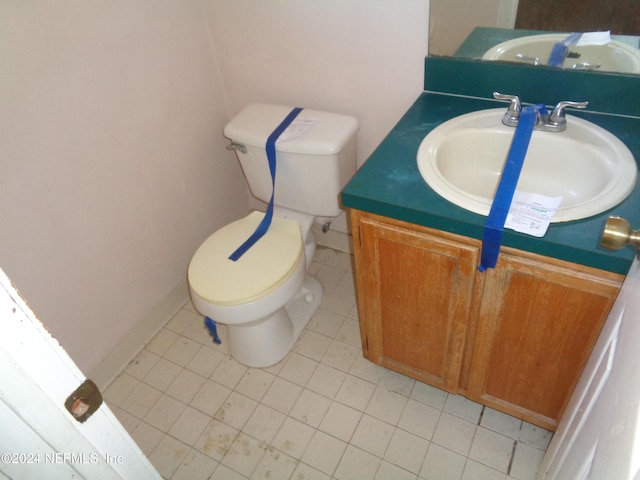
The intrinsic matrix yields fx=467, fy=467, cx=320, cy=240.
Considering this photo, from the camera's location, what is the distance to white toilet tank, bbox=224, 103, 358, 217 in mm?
1531

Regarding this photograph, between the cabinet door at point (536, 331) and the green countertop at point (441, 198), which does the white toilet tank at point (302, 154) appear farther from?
the cabinet door at point (536, 331)

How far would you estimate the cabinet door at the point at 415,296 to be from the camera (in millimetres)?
1151

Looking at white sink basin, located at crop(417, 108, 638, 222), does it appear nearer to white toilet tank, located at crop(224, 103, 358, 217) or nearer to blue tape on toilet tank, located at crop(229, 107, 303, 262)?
white toilet tank, located at crop(224, 103, 358, 217)

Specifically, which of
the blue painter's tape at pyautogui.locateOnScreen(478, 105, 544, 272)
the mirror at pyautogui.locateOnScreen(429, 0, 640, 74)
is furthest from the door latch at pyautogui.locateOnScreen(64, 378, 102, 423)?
the mirror at pyautogui.locateOnScreen(429, 0, 640, 74)

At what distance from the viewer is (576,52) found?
1.25 metres

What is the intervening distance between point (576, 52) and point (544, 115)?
194mm

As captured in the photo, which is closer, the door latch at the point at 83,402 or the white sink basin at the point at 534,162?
the door latch at the point at 83,402

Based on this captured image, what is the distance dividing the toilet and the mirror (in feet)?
1.36

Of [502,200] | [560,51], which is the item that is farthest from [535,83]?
[502,200]

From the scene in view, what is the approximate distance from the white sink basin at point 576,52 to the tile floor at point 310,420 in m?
1.08

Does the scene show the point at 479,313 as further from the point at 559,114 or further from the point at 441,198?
the point at 559,114

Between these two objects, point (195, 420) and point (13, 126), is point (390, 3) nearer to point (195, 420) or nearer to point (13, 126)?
point (13, 126)

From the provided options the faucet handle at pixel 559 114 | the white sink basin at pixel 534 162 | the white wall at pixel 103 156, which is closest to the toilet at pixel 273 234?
the white wall at pixel 103 156

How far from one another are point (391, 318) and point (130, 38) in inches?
47.0
